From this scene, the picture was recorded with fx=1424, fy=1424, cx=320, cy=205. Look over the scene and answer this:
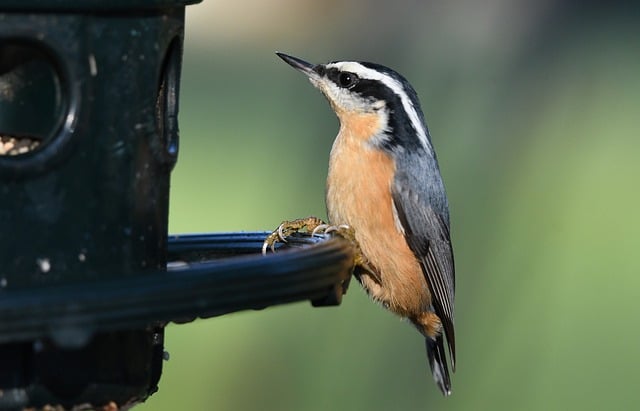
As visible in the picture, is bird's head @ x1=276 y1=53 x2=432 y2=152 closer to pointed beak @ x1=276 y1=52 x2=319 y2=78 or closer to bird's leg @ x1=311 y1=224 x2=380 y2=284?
pointed beak @ x1=276 y1=52 x2=319 y2=78

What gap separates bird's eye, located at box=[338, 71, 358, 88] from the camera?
6363mm

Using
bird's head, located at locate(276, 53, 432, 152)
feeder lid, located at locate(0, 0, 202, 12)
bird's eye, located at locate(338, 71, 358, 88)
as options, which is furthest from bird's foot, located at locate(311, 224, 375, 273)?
feeder lid, located at locate(0, 0, 202, 12)

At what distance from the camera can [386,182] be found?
626 centimetres

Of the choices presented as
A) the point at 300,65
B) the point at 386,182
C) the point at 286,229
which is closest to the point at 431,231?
the point at 386,182

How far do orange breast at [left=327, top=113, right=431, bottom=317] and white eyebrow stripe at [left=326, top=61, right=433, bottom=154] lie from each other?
16 cm

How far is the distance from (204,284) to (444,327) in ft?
11.8

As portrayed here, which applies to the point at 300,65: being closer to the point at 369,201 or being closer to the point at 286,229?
the point at 369,201

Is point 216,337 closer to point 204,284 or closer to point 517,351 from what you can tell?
point 517,351

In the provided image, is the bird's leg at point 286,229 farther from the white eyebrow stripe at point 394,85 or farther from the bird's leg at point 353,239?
the white eyebrow stripe at point 394,85

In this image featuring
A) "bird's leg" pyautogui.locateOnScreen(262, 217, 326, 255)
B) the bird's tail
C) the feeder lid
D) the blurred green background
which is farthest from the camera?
the blurred green background

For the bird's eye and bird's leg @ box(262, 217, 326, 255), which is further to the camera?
the bird's eye

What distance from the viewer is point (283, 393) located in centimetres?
772

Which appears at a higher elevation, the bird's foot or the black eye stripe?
the black eye stripe

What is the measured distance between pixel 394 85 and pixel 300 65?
0.43m
